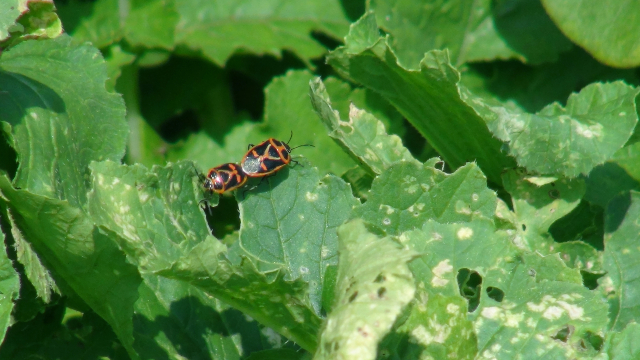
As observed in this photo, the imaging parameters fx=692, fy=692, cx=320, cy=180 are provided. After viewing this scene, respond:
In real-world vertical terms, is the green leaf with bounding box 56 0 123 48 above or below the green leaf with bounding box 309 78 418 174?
below

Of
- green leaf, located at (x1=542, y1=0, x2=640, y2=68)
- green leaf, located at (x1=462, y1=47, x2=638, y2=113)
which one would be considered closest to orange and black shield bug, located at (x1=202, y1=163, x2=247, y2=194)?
green leaf, located at (x1=542, y1=0, x2=640, y2=68)

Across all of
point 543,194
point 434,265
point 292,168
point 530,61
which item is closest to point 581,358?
point 434,265

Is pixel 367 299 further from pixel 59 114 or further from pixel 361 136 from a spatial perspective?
pixel 59 114

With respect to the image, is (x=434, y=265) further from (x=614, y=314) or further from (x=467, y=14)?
(x=467, y=14)

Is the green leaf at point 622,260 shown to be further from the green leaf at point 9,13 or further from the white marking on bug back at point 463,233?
the green leaf at point 9,13

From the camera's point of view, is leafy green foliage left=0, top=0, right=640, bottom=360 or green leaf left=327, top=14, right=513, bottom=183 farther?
green leaf left=327, top=14, right=513, bottom=183

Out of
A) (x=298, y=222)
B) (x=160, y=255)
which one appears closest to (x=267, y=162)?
(x=298, y=222)

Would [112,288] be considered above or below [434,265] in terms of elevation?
below

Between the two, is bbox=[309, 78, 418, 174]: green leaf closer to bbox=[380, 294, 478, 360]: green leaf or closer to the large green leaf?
bbox=[380, 294, 478, 360]: green leaf
